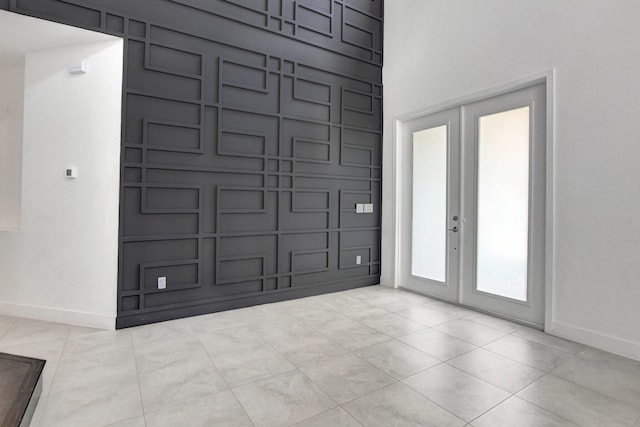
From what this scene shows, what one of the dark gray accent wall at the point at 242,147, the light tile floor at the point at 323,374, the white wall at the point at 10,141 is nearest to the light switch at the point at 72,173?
the dark gray accent wall at the point at 242,147

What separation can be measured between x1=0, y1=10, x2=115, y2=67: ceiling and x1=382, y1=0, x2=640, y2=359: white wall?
157 inches

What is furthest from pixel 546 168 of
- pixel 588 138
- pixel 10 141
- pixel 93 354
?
pixel 10 141

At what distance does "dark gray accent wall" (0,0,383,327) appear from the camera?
10.3 feet

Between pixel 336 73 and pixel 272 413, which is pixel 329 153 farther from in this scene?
pixel 272 413

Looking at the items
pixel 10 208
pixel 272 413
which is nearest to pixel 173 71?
pixel 10 208

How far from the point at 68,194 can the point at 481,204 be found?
4.30m

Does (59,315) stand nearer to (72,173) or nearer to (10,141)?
(72,173)

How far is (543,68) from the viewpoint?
306cm

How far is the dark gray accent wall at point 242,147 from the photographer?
10.3 feet

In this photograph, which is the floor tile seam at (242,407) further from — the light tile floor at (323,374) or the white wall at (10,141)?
the white wall at (10,141)

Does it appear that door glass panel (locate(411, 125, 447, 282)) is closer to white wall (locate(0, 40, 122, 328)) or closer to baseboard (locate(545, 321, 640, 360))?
baseboard (locate(545, 321, 640, 360))

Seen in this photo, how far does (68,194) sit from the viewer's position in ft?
10.3

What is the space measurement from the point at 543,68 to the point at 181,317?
436 cm

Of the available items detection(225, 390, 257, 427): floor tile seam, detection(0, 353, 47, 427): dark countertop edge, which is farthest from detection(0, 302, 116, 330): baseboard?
detection(225, 390, 257, 427): floor tile seam
